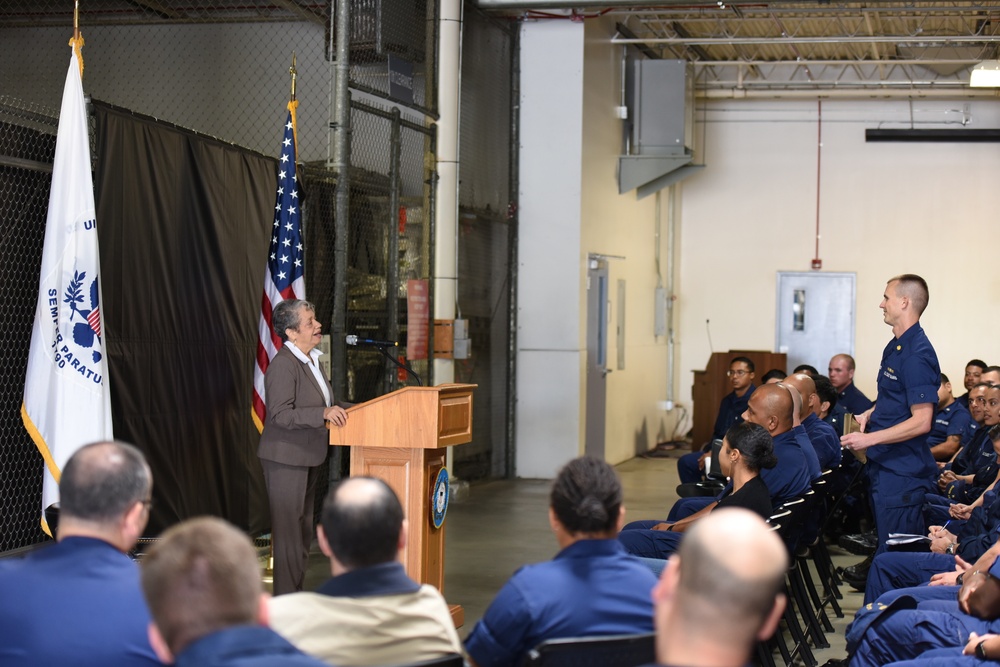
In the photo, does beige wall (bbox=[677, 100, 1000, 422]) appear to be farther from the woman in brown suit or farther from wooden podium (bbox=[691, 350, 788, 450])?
the woman in brown suit

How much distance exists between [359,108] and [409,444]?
3.49 metres

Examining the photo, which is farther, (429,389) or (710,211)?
(710,211)

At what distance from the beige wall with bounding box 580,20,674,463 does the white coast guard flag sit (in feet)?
24.1

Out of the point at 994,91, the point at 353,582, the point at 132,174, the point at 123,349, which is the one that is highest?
the point at 994,91

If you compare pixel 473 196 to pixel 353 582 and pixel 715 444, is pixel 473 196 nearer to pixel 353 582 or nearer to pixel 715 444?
pixel 715 444

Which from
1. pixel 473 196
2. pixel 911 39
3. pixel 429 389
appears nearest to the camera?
pixel 429 389

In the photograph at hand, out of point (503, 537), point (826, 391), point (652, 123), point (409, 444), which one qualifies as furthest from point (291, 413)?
point (652, 123)

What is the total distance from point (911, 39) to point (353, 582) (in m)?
11.9

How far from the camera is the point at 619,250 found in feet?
44.4

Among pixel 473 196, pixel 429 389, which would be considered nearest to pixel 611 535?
pixel 429 389

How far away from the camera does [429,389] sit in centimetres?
514

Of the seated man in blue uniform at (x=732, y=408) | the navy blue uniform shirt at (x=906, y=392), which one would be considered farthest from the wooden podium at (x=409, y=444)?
the seated man in blue uniform at (x=732, y=408)

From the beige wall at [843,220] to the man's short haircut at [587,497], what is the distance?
14027 mm

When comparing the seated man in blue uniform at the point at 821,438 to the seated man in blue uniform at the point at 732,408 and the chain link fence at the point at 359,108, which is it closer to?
the seated man in blue uniform at the point at 732,408
